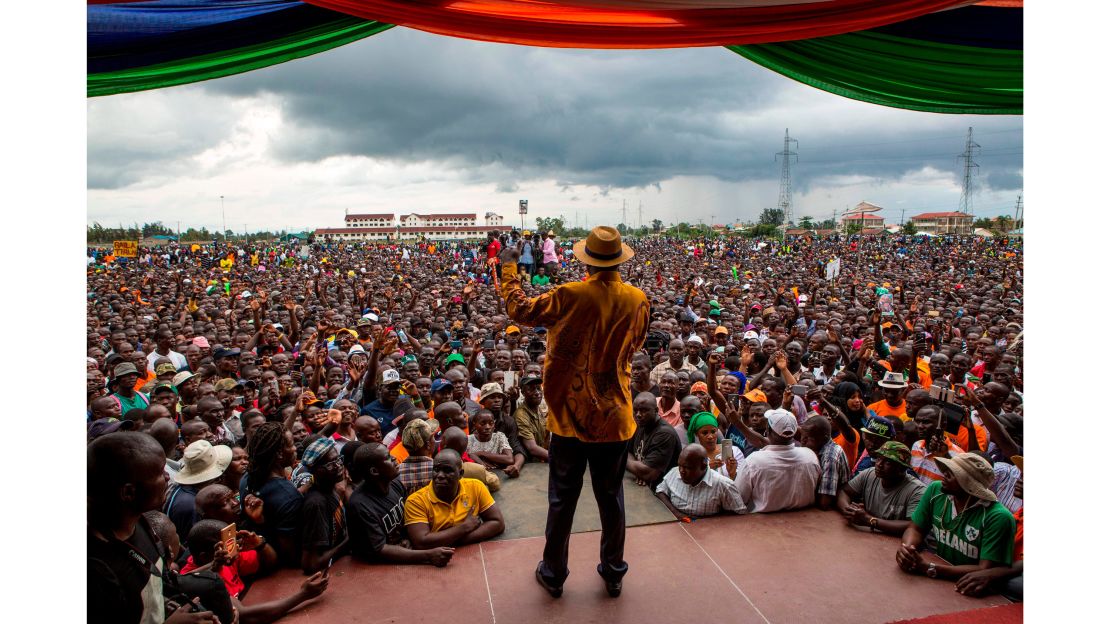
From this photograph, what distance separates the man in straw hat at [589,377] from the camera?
2.72 meters

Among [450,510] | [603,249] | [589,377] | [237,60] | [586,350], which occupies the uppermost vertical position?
[237,60]

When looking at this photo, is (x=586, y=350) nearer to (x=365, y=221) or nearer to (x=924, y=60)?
(x=924, y=60)

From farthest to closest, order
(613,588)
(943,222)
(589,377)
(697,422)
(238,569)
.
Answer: (943,222) → (697,422) → (238,569) → (613,588) → (589,377)

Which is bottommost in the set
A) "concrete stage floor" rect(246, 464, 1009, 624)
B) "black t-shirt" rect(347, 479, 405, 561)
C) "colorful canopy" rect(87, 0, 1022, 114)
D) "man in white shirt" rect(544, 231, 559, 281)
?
"concrete stage floor" rect(246, 464, 1009, 624)

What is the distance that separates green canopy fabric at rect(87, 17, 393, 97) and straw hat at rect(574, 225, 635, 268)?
3.99ft

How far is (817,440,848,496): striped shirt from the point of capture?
3891mm

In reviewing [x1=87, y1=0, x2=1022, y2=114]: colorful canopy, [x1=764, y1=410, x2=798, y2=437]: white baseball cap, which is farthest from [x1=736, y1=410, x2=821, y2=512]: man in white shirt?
[x1=87, y1=0, x2=1022, y2=114]: colorful canopy

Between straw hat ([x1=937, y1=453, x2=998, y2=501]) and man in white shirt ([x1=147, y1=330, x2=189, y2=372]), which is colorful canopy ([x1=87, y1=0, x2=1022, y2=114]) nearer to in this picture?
straw hat ([x1=937, y1=453, x2=998, y2=501])

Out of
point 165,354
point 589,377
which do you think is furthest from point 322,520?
point 165,354

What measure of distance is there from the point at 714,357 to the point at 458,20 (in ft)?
12.3

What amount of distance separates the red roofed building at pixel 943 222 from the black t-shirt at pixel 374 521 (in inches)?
3140

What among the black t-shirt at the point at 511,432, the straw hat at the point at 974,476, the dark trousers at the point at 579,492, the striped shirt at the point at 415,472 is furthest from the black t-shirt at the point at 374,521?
the straw hat at the point at 974,476

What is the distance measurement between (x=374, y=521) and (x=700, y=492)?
1.95m

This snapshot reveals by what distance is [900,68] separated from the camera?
2818 millimetres
